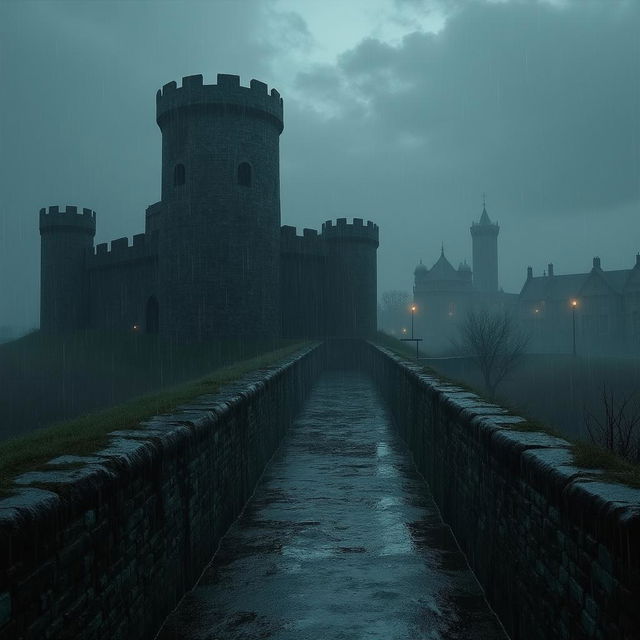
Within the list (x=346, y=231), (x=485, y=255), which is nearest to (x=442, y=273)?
(x=485, y=255)

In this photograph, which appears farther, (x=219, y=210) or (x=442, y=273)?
(x=442, y=273)

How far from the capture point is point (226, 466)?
22.5ft

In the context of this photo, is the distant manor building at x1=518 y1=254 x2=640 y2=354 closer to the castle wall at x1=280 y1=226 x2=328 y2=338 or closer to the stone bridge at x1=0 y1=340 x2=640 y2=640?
the castle wall at x1=280 y1=226 x2=328 y2=338

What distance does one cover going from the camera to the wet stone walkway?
461 centimetres

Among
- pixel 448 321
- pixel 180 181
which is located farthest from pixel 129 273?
pixel 448 321

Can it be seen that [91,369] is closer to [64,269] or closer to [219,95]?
[219,95]

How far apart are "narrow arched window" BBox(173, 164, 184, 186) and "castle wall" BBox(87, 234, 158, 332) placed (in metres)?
6.53

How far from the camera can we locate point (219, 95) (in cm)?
2481

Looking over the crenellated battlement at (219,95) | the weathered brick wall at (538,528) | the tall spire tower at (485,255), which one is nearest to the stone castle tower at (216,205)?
the crenellated battlement at (219,95)

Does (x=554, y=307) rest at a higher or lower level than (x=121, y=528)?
higher

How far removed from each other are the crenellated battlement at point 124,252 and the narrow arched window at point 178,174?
21.3 feet

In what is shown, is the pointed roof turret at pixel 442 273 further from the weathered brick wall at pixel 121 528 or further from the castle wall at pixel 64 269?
the weathered brick wall at pixel 121 528

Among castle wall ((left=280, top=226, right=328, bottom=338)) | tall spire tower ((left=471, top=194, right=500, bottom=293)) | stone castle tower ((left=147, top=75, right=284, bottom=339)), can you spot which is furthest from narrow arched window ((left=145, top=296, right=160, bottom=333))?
tall spire tower ((left=471, top=194, right=500, bottom=293))

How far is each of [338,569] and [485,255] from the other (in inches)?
4366
